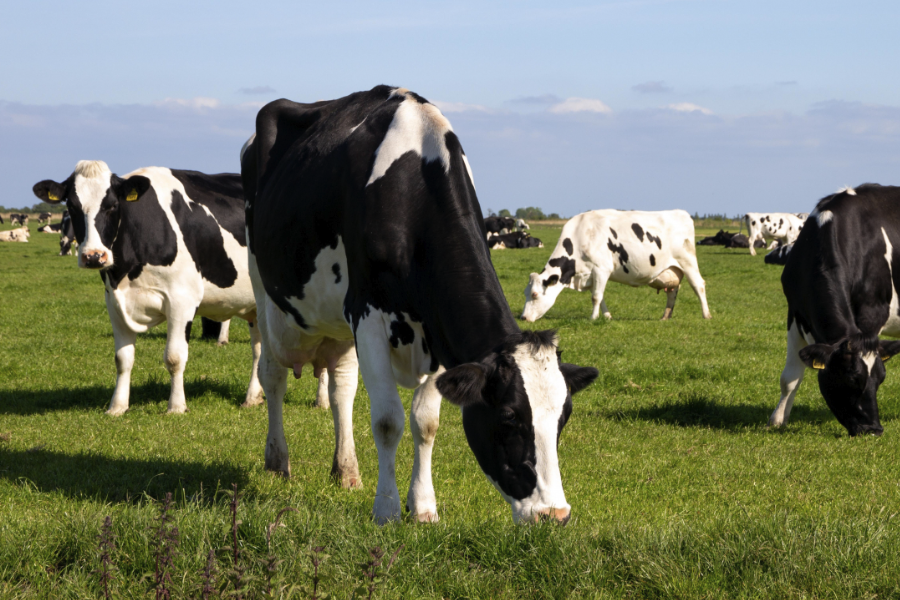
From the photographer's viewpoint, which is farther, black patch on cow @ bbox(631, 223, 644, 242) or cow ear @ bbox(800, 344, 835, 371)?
black patch on cow @ bbox(631, 223, 644, 242)

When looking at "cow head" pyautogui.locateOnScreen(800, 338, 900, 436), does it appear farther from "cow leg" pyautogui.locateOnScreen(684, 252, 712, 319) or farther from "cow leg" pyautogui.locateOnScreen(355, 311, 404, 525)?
"cow leg" pyautogui.locateOnScreen(684, 252, 712, 319)

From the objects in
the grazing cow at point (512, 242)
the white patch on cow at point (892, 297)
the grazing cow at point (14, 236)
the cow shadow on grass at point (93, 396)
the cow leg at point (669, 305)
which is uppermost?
the white patch on cow at point (892, 297)

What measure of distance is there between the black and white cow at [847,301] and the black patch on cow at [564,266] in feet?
32.2

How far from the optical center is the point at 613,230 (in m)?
19.4

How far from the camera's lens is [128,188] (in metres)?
8.74

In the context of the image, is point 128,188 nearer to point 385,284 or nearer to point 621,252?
point 385,284

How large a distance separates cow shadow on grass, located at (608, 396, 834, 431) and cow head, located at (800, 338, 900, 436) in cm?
90

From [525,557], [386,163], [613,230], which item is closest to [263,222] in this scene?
[386,163]

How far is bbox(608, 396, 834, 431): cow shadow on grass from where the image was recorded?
852 cm

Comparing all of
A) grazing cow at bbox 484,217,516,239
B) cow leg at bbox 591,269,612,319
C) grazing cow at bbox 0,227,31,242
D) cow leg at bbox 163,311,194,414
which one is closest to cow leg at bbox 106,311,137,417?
cow leg at bbox 163,311,194,414

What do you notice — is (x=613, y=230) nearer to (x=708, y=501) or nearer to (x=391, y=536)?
(x=708, y=501)

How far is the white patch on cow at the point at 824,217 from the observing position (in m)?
8.66

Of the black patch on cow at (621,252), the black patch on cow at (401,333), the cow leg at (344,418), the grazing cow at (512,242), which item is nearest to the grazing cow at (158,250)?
the cow leg at (344,418)

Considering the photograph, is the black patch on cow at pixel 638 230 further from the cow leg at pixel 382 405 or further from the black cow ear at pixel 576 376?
the black cow ear at pixel 576 376
